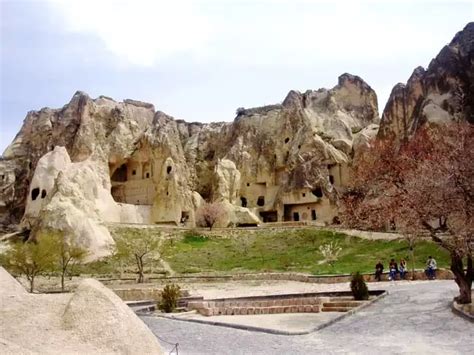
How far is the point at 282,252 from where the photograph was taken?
50781 mm

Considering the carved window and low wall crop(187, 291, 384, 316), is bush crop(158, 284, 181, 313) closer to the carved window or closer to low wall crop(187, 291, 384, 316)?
low wall crop(187, 291, 384, 316)

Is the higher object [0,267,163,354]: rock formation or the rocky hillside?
the rocky hillside

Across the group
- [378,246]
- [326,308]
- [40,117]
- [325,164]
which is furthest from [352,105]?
[326,308]

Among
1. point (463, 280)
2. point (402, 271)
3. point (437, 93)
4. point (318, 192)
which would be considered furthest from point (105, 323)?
point (318, 192)

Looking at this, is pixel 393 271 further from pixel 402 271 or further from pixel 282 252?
pixel 282 252

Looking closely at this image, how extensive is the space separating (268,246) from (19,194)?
116 feet

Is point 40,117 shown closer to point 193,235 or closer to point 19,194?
point 19,194

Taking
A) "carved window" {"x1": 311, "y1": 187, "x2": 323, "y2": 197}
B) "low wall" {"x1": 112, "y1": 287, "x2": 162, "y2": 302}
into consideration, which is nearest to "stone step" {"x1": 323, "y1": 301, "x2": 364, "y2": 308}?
"low wall" {"x1": 112, "y1": 287, "x2": 162, "y2": 302}

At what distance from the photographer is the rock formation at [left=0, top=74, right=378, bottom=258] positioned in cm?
6562

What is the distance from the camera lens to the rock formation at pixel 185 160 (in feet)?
215

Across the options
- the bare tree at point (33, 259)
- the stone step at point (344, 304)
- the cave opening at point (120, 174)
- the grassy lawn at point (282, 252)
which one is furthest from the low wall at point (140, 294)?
the cave opening at point (120, 174)

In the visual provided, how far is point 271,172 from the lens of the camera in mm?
73062

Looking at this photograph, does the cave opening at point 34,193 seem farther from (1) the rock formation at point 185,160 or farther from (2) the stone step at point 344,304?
(2) the stone step at point 344,304

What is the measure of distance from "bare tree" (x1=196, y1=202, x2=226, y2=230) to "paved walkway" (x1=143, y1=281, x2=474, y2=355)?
45.0 m
